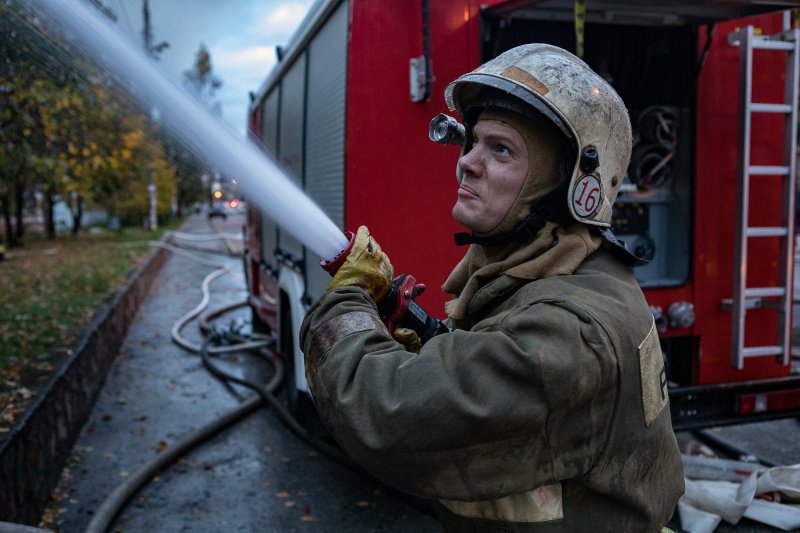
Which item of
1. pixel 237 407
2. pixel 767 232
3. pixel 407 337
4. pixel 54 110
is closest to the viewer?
pixel 407 337

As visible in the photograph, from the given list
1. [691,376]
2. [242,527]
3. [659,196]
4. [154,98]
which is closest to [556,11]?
[659,196]

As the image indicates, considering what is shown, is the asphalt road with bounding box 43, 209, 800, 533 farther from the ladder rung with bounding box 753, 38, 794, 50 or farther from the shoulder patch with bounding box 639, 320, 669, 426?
the shoulder patch with bounding box 639, 320, 669, 426

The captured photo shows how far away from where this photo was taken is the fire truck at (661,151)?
12.9 ft

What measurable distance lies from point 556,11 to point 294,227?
110 inches

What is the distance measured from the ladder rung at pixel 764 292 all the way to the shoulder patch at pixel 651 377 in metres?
3.18

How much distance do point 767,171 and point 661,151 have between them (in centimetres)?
62

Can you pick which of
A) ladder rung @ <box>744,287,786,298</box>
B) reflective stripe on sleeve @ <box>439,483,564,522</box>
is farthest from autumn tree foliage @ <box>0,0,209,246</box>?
ladder rung @ <box>744,287,786,298</box>

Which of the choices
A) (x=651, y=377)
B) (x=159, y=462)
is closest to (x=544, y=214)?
(x=651, y=377)

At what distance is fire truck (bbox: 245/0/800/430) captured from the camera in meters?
3.95

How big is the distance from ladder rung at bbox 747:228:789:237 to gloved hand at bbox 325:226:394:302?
3.31 metres

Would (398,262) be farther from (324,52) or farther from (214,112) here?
(214,112)

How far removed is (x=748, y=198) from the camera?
175 inches

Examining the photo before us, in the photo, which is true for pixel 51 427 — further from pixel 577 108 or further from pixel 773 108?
pixel 773 108

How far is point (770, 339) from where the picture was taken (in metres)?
4.64
